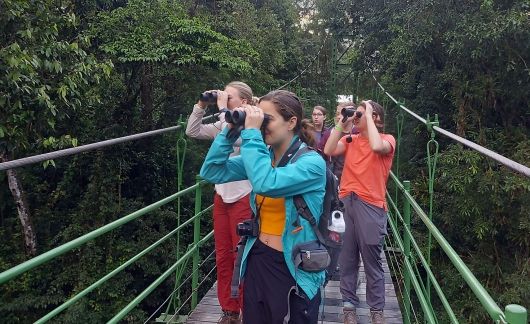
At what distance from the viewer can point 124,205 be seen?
9656mm

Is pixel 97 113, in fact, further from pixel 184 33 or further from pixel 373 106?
pixel 373 106

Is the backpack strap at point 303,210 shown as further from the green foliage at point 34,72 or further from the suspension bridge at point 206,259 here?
the green foliage at point 34,72

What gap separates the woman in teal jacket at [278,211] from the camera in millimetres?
1783

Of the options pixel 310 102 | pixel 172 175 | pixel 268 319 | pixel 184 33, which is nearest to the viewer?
pixel 268 319

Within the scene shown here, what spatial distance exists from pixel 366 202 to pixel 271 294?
122 cm

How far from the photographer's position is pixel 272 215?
192cm

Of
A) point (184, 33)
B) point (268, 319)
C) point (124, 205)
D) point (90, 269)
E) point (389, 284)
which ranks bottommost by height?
point (90, 269)

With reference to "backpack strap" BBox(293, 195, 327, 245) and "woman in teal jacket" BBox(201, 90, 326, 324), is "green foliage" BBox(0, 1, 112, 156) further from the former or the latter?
"backpack strap" BBox(293, 195, 327, 245)

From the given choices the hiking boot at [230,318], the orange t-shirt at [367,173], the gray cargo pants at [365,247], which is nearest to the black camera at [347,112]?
the orange t-shirt at [367,173]

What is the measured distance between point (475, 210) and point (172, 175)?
5.80 m

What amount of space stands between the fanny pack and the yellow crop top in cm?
10

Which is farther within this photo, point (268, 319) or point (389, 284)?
point (389, 284)

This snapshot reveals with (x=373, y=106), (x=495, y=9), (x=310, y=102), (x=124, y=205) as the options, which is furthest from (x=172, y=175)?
(x=373, y=106)

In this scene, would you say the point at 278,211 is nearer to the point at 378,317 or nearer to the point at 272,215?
the point at 272,215
